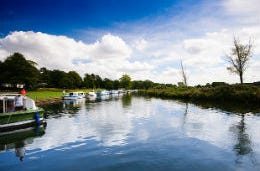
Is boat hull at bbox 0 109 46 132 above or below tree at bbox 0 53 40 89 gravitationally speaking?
below

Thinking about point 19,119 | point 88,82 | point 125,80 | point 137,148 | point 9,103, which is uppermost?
point 125,80

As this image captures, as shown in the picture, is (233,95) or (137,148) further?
(233,95)

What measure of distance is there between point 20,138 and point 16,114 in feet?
10.5

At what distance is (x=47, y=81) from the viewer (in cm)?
13375

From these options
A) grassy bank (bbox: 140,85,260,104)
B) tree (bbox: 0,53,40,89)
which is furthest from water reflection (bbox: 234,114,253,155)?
tree (bbox: 0,53,40,89)

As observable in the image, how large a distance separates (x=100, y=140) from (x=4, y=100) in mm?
11490

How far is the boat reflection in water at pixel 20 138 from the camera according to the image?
587 inches

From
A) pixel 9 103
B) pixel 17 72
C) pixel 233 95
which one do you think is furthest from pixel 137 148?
pixel 17 72

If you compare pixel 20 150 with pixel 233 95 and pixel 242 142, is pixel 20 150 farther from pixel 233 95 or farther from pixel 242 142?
pixel 233 95

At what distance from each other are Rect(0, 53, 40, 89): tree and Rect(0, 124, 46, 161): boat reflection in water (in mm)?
65099

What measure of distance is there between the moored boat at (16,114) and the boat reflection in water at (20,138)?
0.56 m

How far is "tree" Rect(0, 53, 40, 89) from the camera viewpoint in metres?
78.5

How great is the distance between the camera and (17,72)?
262 feet

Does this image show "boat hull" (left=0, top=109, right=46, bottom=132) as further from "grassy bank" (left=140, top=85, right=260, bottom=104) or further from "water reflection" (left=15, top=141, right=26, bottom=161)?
"grassy bank" (left=140, top=85, right=260, bottom=104)
